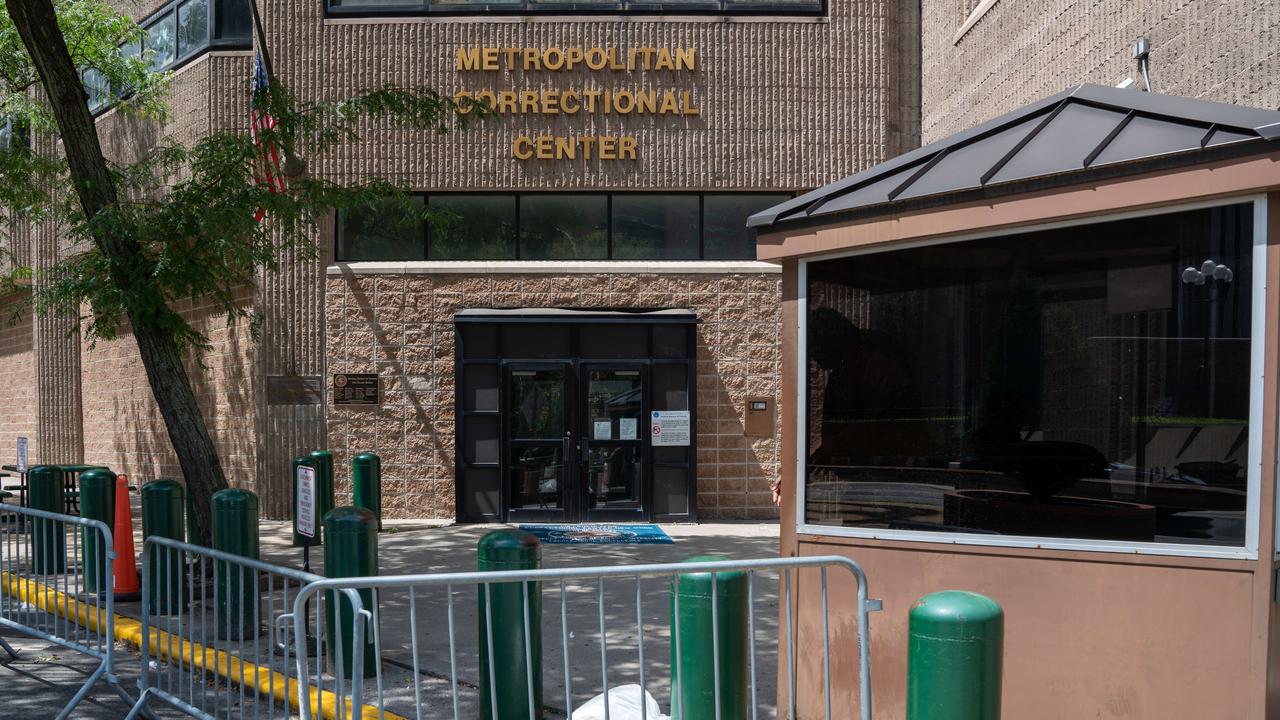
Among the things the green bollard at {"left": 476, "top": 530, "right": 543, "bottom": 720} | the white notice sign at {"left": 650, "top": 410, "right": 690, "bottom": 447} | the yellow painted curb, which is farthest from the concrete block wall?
the green bollard at {"left": 476, "top": 530, "right": 543, "bottom": 720}

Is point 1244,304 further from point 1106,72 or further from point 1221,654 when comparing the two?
point 1106,72

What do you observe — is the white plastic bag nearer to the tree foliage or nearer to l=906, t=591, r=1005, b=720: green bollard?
l=906, t=591, r=1005, b=720: green bollard

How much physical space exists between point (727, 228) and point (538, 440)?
3.68 m

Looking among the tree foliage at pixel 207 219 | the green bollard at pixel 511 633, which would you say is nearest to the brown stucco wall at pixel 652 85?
the tree foliage at pixel 207 219

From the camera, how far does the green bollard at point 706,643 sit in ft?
15.1

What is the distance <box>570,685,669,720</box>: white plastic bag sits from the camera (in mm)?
4934

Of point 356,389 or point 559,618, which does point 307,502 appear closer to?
point 559,618

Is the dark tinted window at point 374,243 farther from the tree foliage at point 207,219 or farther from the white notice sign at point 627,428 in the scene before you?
the white notice sign at point 627,428

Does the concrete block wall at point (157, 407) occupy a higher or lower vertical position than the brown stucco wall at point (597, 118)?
lower

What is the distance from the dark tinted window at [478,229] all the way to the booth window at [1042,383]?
9.10 metres

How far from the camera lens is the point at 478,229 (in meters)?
14.1

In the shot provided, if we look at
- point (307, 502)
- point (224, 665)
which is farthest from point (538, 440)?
point (224, 665)

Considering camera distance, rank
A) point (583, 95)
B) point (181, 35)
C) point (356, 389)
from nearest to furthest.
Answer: point (356, 389)
point (583, 95)
point (181, 35)

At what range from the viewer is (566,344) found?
13.4 meters
